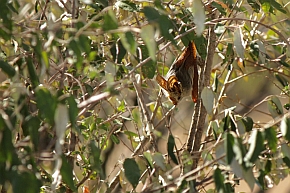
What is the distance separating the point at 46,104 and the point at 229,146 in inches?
12.4

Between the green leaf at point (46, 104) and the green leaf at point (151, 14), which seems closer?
the green leaf at point (46, 104)

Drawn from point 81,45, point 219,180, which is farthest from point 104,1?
point 219,180

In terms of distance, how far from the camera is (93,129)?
1.69 metres

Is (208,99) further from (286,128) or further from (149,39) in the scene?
(149,39)

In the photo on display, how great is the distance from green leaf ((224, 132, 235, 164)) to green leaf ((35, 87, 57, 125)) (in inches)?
11.6

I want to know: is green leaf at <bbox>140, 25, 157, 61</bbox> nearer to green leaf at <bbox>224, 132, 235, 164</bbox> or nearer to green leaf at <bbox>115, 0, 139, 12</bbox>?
green leaf at <bbox>224, 132, 235, 164</bbox>

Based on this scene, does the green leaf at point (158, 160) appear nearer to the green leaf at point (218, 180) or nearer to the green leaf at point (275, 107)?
the green leaf at point (218, 180)

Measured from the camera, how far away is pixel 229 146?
966 millimetres

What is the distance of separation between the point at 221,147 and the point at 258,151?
0.46 ft

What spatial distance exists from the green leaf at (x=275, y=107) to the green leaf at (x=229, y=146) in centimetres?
55

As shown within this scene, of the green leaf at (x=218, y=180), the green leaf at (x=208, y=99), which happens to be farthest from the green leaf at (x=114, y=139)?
the green leaf at (x=218, y=180)

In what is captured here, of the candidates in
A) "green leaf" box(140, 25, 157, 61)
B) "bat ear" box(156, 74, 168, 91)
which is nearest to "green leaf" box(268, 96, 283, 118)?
"bat ear" box(156, 74, 168, 91)

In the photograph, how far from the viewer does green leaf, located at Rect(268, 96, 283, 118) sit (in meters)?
→ 1.50

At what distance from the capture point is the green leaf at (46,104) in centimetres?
89
